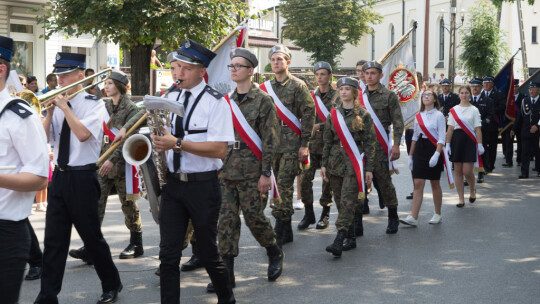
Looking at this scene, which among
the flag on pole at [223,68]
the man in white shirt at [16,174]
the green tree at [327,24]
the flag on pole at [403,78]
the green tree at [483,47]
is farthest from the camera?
the green tree at [327,24]

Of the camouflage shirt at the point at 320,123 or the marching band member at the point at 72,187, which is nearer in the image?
the marching band member at the point at 72,187

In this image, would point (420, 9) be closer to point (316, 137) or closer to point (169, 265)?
point (316, 137)

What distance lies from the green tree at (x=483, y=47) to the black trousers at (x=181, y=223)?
29.8 meters

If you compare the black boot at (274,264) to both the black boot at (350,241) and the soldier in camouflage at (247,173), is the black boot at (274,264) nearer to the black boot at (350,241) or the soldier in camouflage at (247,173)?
the soldier in camouflage at (247,173)

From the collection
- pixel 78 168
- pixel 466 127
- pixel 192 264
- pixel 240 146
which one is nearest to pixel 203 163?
pixel 78 168

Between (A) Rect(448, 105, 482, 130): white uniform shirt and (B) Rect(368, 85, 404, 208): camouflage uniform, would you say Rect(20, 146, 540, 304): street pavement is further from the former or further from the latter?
(A) Rect(448, 105, 482, 130): white uniform shirt

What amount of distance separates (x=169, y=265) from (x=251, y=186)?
157cm

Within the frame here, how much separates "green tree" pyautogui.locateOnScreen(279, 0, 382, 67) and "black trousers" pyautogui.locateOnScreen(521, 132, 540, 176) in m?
45.9

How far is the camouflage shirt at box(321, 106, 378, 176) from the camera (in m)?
7.85

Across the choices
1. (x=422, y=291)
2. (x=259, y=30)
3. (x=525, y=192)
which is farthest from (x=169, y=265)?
(x=259, y=30)

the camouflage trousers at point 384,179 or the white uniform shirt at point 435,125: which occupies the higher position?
the white uniform shirt at point 435,125

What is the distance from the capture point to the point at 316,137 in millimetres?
9516

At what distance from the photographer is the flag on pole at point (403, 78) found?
453 inches

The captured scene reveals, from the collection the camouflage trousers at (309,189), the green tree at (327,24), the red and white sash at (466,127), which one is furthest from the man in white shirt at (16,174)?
the green tree at (327,24)
